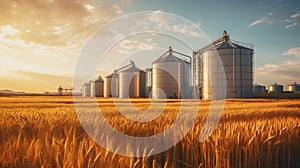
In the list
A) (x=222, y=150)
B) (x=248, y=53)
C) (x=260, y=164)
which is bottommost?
(x=260, y=164)

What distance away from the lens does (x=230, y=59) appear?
85.6 feet

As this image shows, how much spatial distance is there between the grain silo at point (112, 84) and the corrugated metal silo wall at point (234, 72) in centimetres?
2145

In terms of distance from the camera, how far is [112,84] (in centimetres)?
4966

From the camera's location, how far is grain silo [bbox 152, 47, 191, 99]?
104ft

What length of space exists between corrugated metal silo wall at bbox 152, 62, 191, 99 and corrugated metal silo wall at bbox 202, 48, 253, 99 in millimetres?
5236

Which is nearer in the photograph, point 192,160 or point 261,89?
point 192,160

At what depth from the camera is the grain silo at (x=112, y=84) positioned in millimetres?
46700

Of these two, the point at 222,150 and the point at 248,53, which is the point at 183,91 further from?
the point at 222,150

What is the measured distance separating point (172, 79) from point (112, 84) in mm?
20054

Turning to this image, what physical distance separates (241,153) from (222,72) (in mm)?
24455

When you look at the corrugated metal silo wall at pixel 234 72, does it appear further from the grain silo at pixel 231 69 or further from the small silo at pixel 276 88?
the small silo at pixel 276 88

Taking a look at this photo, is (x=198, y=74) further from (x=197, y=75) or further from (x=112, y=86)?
(x=112, y=86)

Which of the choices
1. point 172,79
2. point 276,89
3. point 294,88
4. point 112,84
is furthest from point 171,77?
point 294,88

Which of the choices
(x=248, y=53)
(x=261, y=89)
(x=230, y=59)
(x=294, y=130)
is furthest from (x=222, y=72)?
(x=261, y=89)
